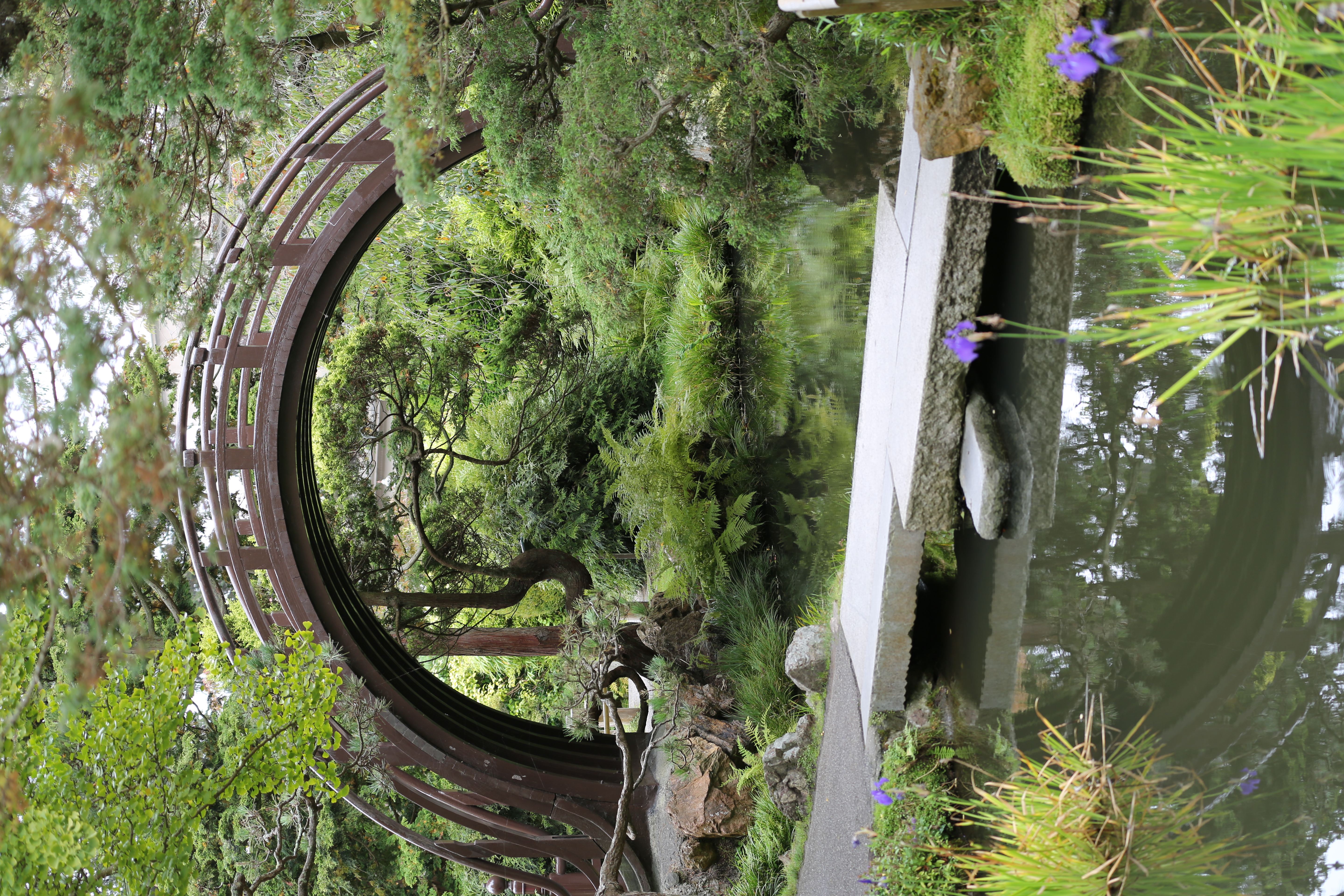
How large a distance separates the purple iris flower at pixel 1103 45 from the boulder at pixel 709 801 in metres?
5.59

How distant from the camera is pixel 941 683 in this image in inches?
147

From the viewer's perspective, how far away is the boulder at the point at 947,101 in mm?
2846

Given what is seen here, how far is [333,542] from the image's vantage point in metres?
6.74

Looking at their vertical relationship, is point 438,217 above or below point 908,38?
above

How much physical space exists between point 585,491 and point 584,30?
229 inches

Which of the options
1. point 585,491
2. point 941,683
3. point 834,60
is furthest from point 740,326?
point 941,683

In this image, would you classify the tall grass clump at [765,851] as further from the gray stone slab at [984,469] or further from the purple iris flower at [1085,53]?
the purple iris flower at [1085,53]

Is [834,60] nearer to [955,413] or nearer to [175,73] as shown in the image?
[955,413]

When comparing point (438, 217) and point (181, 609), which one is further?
point (438, 217)

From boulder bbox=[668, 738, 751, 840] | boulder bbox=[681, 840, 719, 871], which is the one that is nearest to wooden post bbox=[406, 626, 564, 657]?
boulder bbox=[668, 738, 751, 840]

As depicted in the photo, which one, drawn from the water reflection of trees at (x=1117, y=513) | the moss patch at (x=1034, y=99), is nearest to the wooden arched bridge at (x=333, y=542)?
the moss patch at (x=1034, y=99)

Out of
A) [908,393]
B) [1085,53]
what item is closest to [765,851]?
[908,393]

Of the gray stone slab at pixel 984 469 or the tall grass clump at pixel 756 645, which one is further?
the tall grass clump at pixel 756 645

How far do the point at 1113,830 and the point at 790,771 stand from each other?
3182mm
